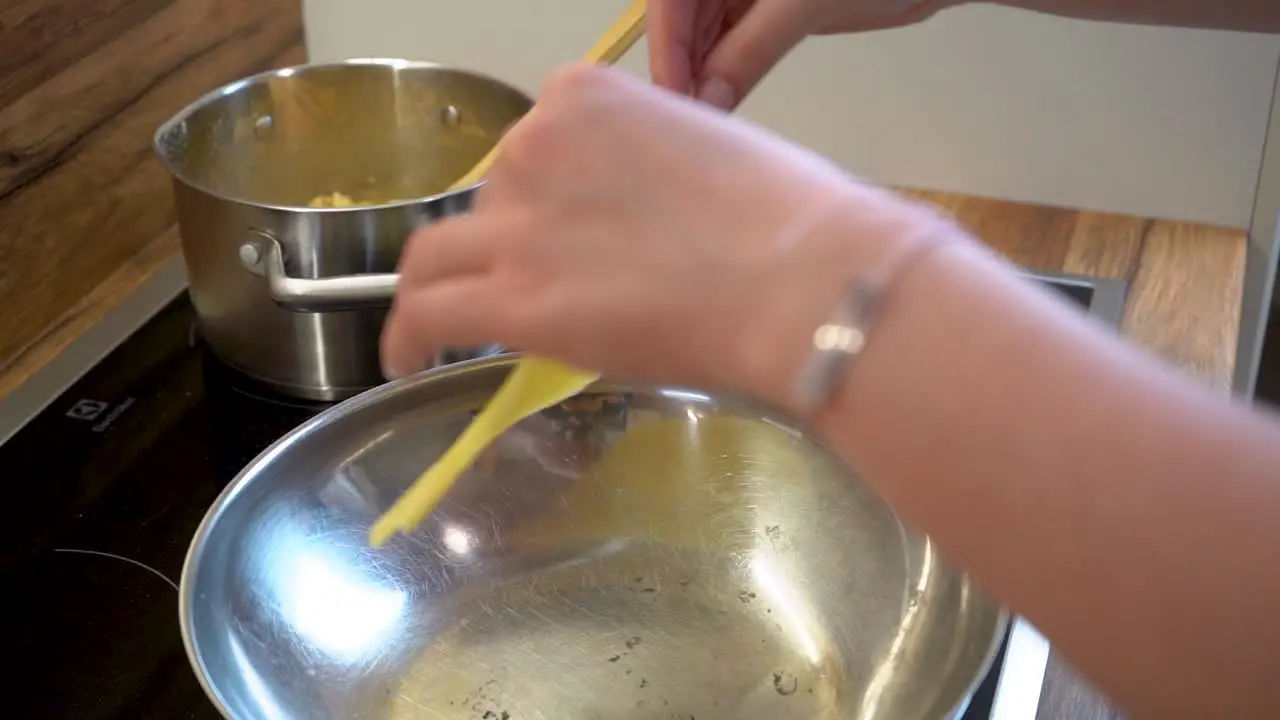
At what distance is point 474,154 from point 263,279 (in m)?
0.23

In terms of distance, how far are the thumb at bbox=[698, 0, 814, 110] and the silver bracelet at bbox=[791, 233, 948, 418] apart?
27cm

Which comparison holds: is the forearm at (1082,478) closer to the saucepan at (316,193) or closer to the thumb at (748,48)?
the thumb at (748,48)

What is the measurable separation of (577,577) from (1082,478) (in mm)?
388

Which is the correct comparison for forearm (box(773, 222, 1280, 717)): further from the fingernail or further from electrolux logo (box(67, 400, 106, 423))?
electrolux logo (box(67, 400, 106, 423))

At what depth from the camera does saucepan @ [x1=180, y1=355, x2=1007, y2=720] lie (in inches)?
21.0

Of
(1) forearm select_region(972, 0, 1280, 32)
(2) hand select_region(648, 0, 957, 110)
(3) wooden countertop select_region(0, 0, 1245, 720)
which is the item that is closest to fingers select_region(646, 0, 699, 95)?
(2) hand select_region(648, 0, 957, 110)

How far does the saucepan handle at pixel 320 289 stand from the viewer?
637 mm

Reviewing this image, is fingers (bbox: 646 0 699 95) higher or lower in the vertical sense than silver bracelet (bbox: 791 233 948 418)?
lower

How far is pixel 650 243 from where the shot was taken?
304 mm

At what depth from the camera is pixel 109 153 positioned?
83cm

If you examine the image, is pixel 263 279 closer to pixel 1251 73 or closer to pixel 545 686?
pixel 545 686

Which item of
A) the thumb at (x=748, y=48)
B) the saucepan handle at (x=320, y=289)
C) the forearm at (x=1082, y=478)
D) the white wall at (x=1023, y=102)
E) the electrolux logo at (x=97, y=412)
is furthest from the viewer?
the white wall at (x=1023, y=102)

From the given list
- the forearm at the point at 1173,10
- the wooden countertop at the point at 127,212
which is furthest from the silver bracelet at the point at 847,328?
the wooden countertop at the point at 127,212

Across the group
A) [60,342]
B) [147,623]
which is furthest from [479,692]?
[60,342]
